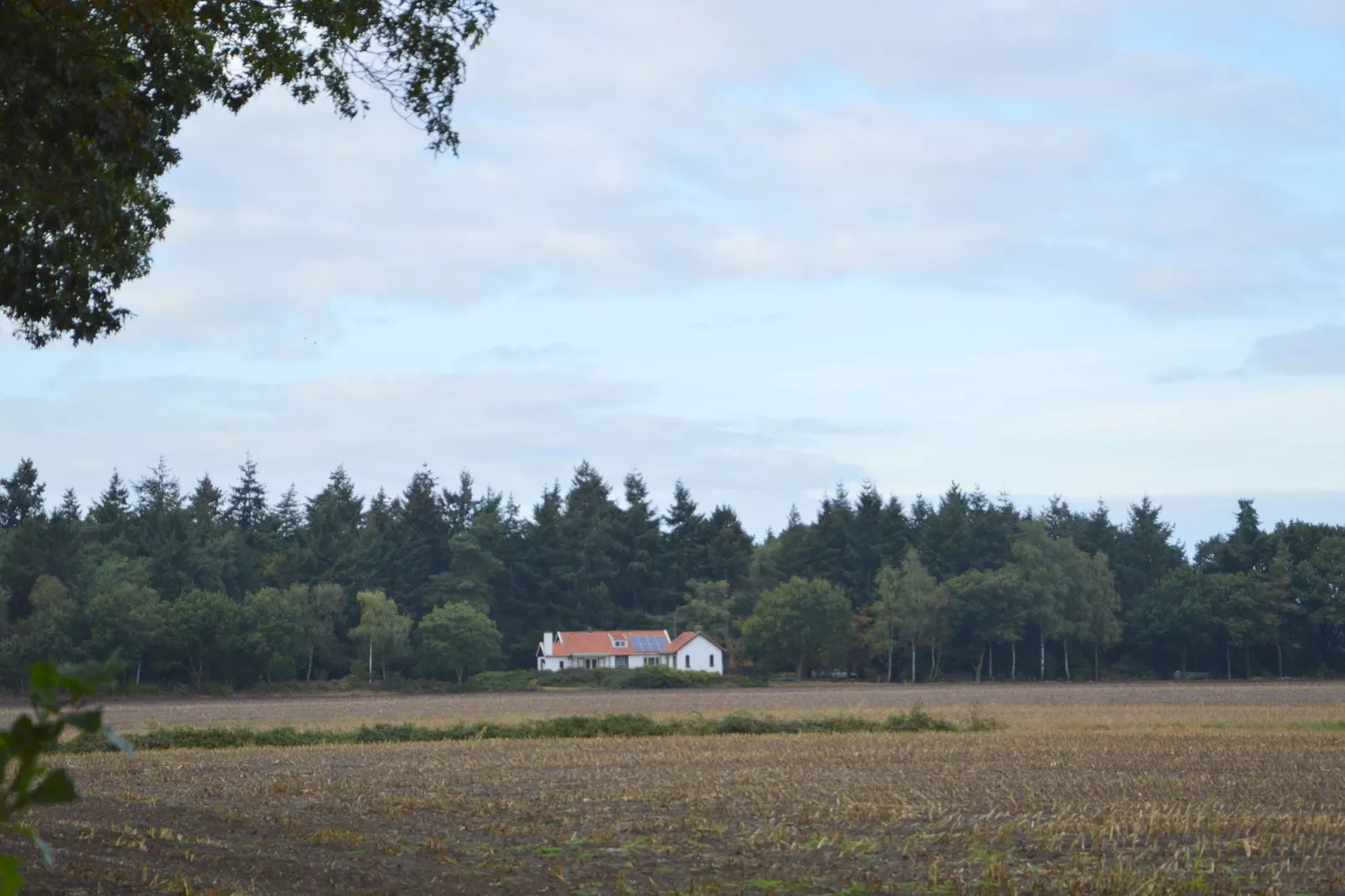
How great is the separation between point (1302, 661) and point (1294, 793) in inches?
3794

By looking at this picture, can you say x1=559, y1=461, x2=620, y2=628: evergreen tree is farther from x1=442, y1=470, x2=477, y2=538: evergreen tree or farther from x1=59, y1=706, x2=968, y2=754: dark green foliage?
x1=59, y1=706, x2=968, y2=754: dark green foliage

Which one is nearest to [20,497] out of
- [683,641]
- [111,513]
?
[111,513]

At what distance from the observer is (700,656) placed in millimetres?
109562

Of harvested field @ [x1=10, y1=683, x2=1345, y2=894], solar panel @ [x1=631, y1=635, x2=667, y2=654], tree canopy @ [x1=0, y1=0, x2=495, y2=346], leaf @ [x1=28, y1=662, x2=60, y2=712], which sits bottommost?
solar panel @ [x1=631, y1=635, x2=667, y2=654]

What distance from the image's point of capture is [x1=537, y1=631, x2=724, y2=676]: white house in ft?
358

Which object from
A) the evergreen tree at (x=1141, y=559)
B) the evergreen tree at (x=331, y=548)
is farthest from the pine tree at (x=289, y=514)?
the evergreen tree at (x=1141, y=559)

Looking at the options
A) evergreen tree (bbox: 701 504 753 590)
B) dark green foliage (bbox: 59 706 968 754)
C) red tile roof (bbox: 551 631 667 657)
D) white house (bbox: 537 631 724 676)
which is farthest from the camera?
evergreen tree (bbox: 701 504 753 590)

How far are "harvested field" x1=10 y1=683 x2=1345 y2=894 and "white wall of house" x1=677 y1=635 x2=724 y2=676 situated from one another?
241 feet

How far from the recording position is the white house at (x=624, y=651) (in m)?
109

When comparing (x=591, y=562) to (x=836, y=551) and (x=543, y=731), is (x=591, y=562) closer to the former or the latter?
(x=836, y=551)

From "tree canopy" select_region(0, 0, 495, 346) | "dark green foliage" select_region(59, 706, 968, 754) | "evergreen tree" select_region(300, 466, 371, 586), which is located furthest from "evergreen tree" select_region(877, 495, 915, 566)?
"tree canopy" select_region(0, 0, 495, 346)

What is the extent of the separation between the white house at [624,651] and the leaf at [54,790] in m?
107

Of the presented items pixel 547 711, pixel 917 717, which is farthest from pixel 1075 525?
pixel 917 717

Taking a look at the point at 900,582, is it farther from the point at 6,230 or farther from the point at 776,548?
the point at 6,230
